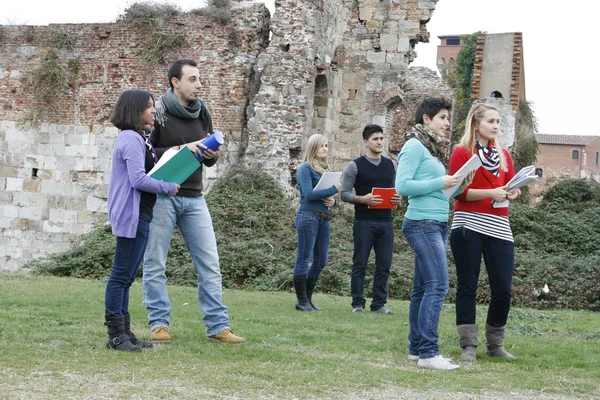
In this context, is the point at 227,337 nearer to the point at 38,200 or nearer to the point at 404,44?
the point at 404,44

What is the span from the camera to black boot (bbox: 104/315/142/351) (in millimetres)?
6516

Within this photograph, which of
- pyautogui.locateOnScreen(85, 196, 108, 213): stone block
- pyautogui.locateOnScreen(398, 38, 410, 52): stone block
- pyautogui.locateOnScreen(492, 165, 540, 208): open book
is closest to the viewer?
pyautogui.locateOnScreen(492, 165, 540, 208): open book

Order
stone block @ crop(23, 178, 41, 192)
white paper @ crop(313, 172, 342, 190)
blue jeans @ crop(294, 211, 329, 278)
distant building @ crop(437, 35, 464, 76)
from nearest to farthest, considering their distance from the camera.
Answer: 1. white paper @ crop(313, 172, 342, 190)
2. blue jeans @ crop(294, 211, 329, 278)
3. stone block @ crop(23, 178, 41, 192)
4. distant building @ crop(437, 35, 464, 76)

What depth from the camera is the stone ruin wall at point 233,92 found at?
17.9 m

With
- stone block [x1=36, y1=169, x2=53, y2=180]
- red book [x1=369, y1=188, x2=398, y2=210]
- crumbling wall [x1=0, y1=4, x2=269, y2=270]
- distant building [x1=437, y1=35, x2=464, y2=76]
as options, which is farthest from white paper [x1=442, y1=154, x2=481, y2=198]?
distant building [x1=437, y1=35, x2=464, y2=76]

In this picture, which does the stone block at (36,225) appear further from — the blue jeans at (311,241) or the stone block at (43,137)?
the blue jeans at (311,241)

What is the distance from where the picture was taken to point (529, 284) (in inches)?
547

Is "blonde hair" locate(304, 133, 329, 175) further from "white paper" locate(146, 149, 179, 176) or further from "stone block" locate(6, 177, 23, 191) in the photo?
"stone block" locate(6, 177, 23, 191)

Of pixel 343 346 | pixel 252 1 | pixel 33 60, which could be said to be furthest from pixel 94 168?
pixel 343 346

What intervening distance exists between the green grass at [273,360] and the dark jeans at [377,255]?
0.58 metres

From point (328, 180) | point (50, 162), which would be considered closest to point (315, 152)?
point (328, 180)

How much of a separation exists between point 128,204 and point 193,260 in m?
0.89

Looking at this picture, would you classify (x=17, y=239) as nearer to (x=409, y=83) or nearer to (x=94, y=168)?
(x=94, y=168)

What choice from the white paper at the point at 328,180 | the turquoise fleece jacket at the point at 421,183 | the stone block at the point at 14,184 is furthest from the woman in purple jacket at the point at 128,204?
the stone block at the point at 14,184
